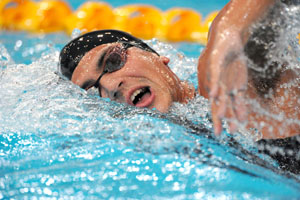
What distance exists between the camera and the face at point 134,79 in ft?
4.22

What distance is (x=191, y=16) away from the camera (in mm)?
3148

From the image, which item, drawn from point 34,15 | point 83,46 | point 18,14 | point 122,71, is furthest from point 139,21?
point 122,71

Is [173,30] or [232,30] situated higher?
[173,30]

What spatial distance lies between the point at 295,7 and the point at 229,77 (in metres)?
0.38

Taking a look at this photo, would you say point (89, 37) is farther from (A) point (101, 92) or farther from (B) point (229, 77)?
(B) point (229, 77)

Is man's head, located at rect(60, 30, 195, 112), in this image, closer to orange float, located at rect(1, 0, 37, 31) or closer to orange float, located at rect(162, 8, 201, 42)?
orange float, located at rect(162, 8, 201, 42)

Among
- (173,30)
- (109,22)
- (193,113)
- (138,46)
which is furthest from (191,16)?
(193,113)

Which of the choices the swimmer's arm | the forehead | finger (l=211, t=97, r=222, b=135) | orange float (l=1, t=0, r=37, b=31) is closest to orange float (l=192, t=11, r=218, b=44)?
orange float (l=1, t=0, r=37, b=31)

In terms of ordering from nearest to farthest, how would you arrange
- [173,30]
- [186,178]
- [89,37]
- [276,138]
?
[186,178] < [276,138] < [89,37] < [173,30]

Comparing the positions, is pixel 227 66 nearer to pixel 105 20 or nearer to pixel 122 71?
pixel 122 71

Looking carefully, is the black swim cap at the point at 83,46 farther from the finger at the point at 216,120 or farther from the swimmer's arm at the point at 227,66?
the finger at the point at 216,120

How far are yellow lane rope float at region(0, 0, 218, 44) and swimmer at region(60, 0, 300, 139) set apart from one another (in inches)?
63.3

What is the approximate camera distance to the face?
1286 mm

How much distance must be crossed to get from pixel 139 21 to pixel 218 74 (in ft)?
7.95
